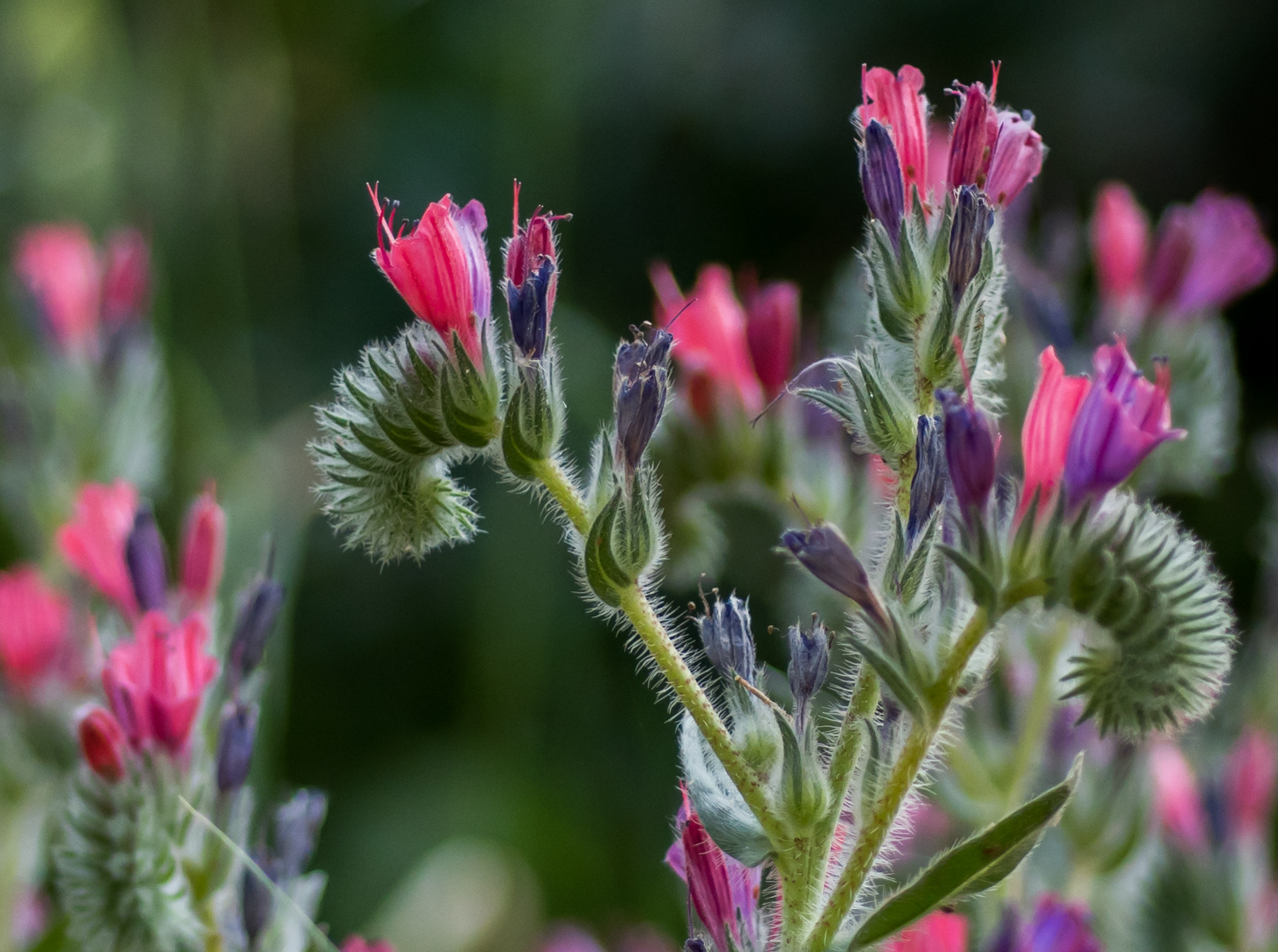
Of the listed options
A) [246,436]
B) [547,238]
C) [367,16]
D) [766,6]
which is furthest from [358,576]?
[547,238]

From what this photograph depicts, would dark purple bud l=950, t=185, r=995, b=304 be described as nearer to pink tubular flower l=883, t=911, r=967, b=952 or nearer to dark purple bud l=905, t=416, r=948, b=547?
dark purple bud l=905, t=416, r=948, b=547

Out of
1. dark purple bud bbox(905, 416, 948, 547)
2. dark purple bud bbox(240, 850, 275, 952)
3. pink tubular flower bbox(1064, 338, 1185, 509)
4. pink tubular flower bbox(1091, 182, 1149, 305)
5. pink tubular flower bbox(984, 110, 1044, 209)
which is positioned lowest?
dark purple bud bbox(240, 850, 275, 952)

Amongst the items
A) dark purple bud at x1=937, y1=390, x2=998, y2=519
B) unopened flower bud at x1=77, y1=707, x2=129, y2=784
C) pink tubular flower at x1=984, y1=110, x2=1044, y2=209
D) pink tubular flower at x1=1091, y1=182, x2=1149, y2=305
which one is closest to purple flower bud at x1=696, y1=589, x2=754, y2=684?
dark purple bud at x1=937, y1=390, x2=998, y2=519

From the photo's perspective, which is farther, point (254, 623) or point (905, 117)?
point (254, 623)

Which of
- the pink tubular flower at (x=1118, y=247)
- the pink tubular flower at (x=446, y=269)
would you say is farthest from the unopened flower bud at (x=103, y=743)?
the pink tubular flower at (x=1118, y=247)

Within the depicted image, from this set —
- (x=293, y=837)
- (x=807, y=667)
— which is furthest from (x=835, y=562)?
(x=293, y=837)

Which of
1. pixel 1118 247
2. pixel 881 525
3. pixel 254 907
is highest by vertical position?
pixel 1118 247

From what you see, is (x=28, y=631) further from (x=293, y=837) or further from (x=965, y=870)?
(x=965, y=870)

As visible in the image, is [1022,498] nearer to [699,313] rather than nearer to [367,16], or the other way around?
[699,313]
